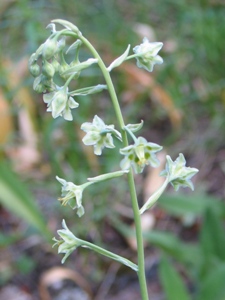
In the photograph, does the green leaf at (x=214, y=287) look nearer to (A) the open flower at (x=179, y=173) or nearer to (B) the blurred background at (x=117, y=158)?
(B) the blurred background at (x=117, y=158)

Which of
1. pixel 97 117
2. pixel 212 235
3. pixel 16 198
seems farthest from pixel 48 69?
pixel 16 198

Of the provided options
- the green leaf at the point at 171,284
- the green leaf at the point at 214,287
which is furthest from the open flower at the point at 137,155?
the green leaf at the point at 171,284

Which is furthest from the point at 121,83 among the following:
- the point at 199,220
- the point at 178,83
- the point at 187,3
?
the point at 199,220

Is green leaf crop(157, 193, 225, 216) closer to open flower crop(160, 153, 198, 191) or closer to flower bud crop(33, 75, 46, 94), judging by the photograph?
open flower crop(160, 153, 198, 191)

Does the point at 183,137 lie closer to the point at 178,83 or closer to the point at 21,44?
the point at 178,83

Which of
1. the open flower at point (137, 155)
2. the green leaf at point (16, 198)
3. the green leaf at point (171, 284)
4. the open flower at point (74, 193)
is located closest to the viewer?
the open flower at point (137, 155)

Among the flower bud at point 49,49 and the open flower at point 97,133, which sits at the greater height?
the flower bud at point 49,49

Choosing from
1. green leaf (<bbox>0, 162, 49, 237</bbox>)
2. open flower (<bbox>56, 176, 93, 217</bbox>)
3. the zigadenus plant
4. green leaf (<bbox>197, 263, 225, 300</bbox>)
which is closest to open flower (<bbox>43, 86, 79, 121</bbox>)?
the zigadenus plant
